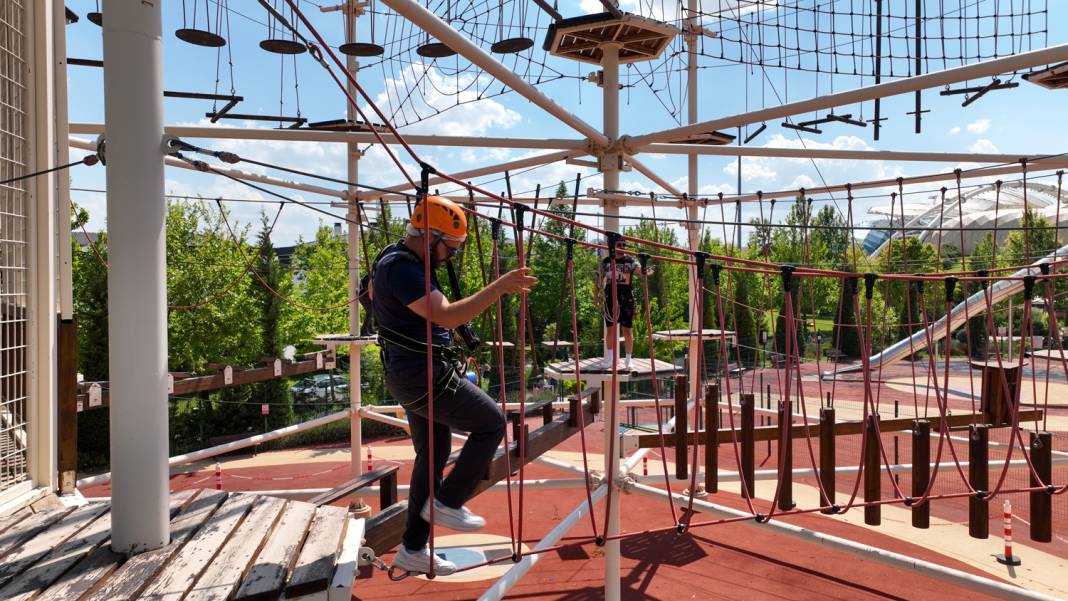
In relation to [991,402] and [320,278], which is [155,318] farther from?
[320,278]

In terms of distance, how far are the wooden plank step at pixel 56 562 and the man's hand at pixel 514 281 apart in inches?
66.4

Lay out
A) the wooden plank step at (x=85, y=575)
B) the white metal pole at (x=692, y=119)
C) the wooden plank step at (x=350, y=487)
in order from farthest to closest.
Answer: the white metal pole at (x=692, y=119), the wooden plank step at (x=350, y=487), the wooden plank step at (x=85, y=575)

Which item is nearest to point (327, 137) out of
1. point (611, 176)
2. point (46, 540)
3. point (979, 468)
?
point (611, 176)

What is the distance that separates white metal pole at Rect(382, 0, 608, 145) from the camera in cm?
321

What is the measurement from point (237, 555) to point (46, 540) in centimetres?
75

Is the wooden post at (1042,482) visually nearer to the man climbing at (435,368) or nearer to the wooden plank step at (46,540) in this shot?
the man climbing at (435,368)

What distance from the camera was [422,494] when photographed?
3.21m

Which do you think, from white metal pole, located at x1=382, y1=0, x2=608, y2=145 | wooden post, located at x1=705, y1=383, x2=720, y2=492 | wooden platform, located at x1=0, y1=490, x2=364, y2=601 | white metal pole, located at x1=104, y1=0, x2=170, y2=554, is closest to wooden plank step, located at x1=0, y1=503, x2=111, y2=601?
wooden platform, located at x1=0, y1=490, x2=364, y2=601

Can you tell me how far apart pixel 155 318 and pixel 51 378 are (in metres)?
1.39

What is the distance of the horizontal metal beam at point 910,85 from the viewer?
4188 mm

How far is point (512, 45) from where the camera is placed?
7.29 m

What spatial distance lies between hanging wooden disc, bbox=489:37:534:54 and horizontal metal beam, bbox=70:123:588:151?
4.67ft

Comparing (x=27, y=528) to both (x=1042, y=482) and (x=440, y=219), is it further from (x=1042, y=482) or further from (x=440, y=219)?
(x=1042, y=482)

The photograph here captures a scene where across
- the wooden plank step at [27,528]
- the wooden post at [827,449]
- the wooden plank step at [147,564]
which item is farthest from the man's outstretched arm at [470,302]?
the wooden post at [827,449]
